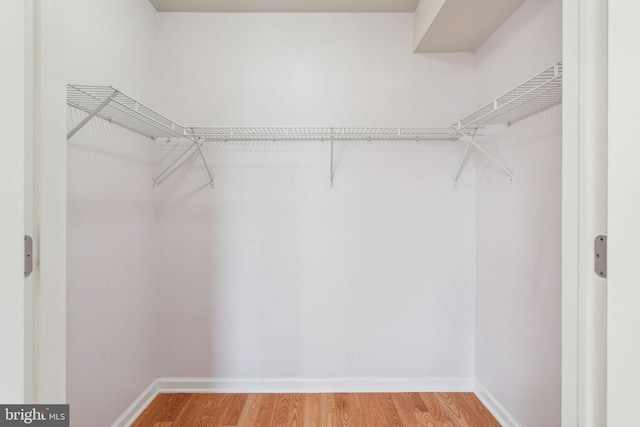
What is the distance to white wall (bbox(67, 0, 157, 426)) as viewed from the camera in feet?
4.32

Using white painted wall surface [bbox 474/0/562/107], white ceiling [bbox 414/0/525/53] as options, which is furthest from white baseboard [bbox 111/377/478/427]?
white ceiling [bbox 414/0/525/53]

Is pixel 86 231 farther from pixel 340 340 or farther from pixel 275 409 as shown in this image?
pixel 340 340

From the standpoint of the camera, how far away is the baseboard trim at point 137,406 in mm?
1606

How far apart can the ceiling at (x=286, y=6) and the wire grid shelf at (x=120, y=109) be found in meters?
0.81

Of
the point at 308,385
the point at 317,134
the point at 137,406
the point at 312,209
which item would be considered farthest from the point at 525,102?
the point at 137,406

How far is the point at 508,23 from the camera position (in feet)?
5.35

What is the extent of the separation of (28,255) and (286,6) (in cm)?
195

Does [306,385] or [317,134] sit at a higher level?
[317,134]

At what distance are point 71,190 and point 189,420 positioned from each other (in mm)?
1363

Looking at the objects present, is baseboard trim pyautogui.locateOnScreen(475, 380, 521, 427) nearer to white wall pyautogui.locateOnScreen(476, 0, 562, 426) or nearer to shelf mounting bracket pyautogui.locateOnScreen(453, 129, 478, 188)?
white wall pyautogui.locateOnScreen(476, 0, 562, 426)

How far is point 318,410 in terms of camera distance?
1759 millimetres
